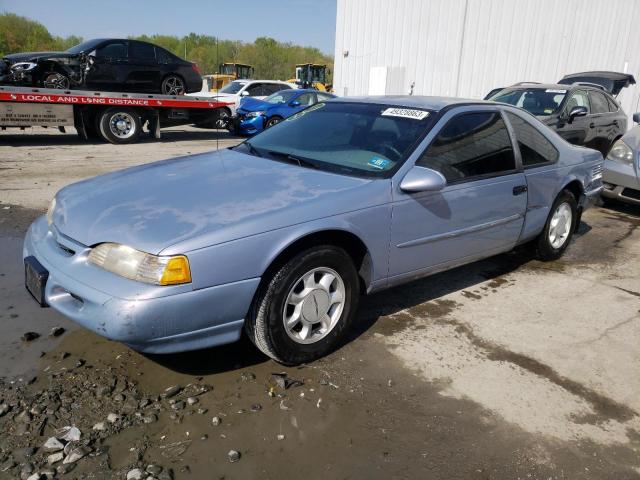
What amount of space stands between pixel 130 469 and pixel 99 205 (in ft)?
4.64

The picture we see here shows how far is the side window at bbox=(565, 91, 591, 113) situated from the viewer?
27.2 ft

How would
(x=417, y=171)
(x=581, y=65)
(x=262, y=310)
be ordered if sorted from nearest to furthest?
(x=262, y=310) → (x=417, y=171) → (x=581, y=65)

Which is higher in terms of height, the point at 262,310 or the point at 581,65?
the point at 581,65

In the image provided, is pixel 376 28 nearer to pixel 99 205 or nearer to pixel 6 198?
pixel 6 198

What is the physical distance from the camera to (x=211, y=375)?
9.64 ft

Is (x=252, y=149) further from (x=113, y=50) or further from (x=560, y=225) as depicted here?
(x=113, y=50)

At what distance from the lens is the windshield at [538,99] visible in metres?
8.30

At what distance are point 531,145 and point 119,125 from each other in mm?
10501

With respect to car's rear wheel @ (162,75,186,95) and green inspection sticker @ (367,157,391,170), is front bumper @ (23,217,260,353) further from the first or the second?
car's rear wheel @ (162,75,186,95)

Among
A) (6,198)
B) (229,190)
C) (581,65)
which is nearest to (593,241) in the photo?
(229,190)

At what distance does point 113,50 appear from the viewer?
39.0 feet

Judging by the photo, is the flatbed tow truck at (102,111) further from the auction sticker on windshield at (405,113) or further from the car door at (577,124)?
the auction sticker on windshield at (405,113)

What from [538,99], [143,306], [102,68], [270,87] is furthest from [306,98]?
[143,306]

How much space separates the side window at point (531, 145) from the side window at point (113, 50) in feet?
33.3
